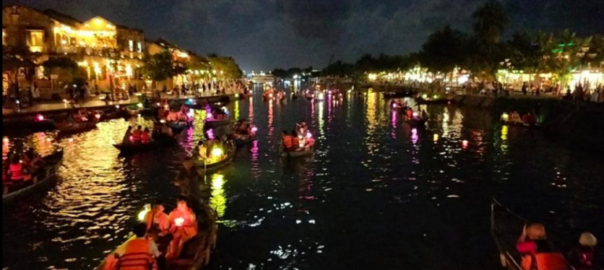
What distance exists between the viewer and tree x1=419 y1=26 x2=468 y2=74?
9769 centimetres

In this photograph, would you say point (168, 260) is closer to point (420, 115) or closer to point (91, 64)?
point (420, 115)

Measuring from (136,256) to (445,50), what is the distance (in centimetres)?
9664

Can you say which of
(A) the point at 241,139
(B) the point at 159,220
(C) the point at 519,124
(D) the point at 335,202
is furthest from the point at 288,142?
(C) the point at 519,124

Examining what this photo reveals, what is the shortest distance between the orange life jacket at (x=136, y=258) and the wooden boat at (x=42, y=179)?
12.7 meters

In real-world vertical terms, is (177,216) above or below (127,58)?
below

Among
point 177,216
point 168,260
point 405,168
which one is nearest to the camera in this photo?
point 168,260

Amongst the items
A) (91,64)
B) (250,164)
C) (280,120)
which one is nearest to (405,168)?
(250,164)

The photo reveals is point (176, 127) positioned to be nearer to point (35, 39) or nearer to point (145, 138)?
point (145, 138)

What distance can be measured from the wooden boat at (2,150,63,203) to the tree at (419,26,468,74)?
8085cm

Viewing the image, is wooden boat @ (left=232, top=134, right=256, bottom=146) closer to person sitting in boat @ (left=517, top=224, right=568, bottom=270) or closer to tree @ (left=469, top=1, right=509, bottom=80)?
person sitting in boat @ (left=517, top=224, right=568, bottom=270)

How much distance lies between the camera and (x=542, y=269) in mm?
11352

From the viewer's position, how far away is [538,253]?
11578mm

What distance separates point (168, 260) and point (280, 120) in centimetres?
4710

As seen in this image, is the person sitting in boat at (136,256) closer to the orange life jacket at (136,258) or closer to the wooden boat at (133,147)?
the orange life jacket at (136,258)
